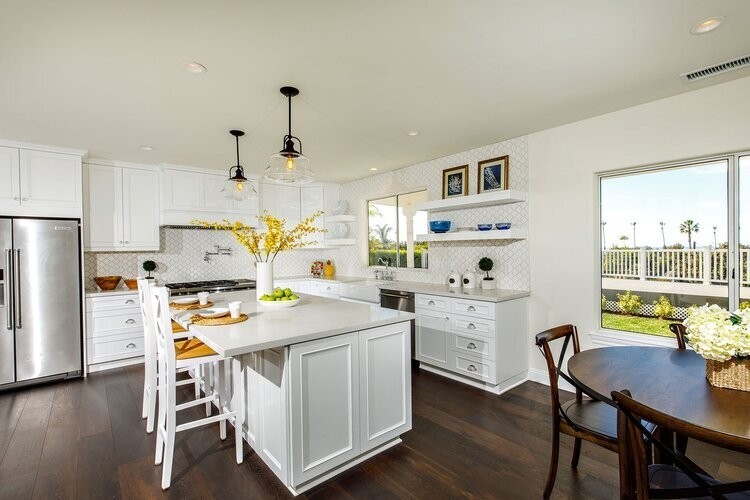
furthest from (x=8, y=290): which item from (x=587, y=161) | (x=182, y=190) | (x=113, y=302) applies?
(x=587, y=161)

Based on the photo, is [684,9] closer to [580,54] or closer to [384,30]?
[580,54]

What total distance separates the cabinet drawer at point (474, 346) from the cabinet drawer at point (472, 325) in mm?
55

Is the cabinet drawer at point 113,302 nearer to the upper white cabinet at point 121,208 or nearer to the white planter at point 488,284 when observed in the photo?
the upper white cabinet at point 121,208

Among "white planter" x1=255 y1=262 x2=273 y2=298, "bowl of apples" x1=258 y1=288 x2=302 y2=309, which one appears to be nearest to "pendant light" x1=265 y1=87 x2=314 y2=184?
"white planter" x1=255 y1=262 x2=273 y2=298

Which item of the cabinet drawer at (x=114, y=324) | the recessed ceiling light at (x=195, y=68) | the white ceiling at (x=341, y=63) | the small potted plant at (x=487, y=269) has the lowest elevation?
the cabinet drawer at (x=114, y=324)

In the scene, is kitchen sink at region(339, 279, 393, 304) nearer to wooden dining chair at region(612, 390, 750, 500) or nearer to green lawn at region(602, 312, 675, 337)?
green lawn at region(602, 312, 675, 337)

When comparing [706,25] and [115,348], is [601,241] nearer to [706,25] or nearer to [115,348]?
[706,25]

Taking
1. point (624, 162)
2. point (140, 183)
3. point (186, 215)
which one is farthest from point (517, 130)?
point (140, 183)

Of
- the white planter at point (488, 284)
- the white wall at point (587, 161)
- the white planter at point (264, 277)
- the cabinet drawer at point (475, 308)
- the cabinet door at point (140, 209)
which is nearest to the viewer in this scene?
the white wall at point (587, 161)

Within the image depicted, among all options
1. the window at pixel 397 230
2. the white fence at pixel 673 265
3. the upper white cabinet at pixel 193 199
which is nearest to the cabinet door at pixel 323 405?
the white fence at pixel 673 265

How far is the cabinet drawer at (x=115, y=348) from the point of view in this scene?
4090 millimetres

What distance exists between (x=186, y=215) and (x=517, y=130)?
4140mm

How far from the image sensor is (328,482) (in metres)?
2.13

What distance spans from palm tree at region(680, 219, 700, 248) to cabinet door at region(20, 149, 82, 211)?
5.80 meters
